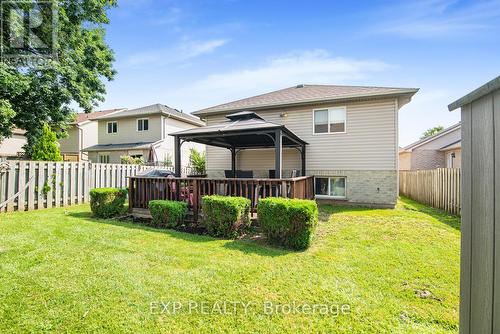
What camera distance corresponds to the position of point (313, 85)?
14.2 metres

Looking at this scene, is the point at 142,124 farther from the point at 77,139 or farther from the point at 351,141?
the point at 351,141

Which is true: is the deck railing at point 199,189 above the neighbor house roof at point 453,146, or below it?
below

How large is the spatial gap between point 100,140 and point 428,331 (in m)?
26.4

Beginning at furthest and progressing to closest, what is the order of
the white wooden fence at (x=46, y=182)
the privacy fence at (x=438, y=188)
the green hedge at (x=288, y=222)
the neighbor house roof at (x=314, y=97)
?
the neighbor house roof at (x=314, y=97) < the privacy fence at (x=438, y=188) < the white wooden fence at (x=46, y=182) < the green hedge at (x=288, y=222)

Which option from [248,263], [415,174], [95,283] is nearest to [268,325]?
[248,263]

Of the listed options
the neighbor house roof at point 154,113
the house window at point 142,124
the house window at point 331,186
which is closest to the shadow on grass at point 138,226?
the house window at point 331,186

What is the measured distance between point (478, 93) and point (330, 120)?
953 cm

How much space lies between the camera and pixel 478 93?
65.6 inches

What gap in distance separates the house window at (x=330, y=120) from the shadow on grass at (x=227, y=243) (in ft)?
22.9

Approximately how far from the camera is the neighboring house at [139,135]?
2044 cm

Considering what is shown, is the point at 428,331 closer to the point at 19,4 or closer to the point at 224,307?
the point at 224,307

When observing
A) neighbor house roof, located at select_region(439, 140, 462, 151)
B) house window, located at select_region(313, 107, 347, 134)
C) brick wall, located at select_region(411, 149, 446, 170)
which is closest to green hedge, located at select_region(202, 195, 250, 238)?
house window, located at select_region(313, 107, 347, 134)

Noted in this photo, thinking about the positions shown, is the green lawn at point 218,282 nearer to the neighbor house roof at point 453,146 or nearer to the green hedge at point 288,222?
the green hedge at point 288,222

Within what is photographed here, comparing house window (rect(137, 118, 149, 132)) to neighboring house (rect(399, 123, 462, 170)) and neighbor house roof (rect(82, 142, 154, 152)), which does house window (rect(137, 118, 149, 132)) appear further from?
neighboring house (rect(399, 123, 462, 170))
